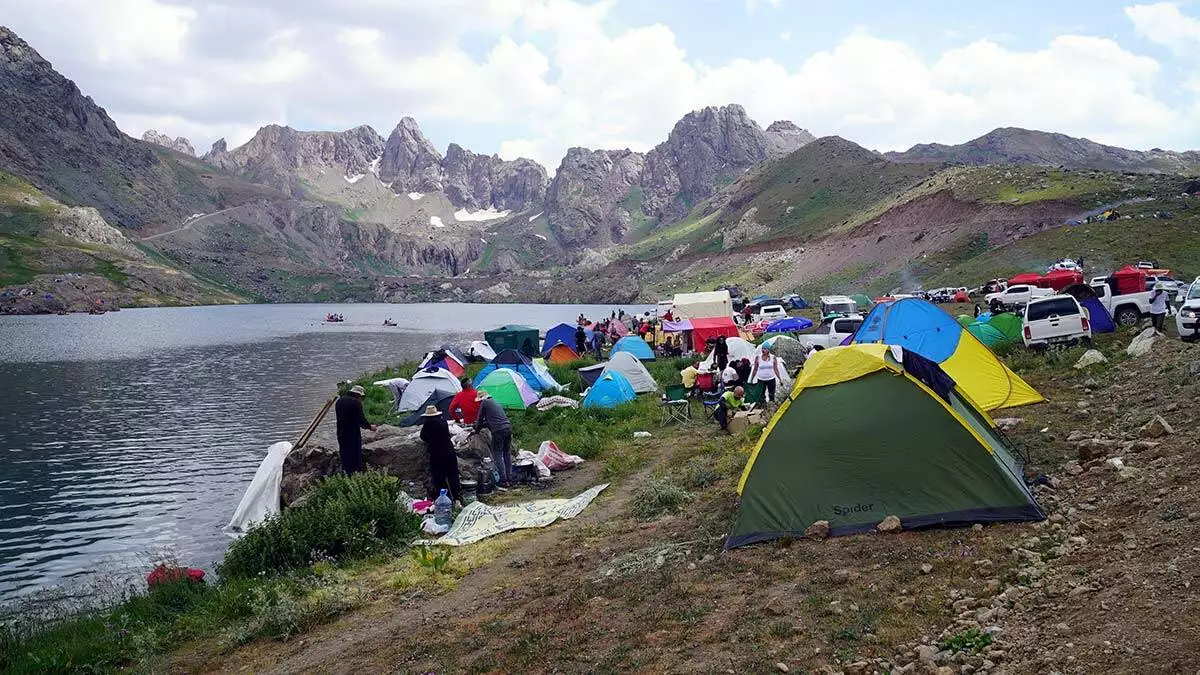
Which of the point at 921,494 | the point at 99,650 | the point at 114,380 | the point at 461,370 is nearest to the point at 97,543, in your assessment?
the point at 99,650

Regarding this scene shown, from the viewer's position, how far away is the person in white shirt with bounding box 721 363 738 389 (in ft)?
73.9

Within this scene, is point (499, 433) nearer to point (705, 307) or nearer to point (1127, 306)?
point (1127, 306)

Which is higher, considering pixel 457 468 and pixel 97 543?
pixel 457 468

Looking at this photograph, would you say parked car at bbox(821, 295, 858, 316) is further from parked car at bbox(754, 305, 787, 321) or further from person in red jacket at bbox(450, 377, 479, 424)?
person in red jacket at bbox(450, 377, 479, 424)

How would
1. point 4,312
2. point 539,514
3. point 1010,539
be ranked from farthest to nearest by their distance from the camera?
point 4,312 → point 539,514 → point 1010,539

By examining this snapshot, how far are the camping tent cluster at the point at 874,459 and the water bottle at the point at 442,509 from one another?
6176 millimetres

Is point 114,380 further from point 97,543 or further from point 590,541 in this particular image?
point 590,541

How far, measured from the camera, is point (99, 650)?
9250 mm

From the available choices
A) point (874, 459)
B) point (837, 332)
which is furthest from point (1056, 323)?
point (874, 459)

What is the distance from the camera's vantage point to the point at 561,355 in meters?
41.6

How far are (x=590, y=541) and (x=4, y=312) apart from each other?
14316cm

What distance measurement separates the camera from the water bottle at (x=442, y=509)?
13.5 m

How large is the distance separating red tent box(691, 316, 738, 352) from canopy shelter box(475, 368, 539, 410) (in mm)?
16702

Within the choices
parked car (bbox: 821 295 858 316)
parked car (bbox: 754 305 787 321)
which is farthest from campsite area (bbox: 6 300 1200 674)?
parked car (bbox: 754 305 787 321)
